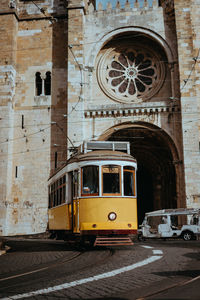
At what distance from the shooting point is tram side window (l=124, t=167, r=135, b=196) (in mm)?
9141

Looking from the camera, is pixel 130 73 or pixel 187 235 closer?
pixel 187 235

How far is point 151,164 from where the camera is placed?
76.8 feet

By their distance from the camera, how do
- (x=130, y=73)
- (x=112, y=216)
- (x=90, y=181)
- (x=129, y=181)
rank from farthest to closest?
(x=130, y=73) → (x=129, y=181) → (x=90, y=181) → (x=112, y=216)

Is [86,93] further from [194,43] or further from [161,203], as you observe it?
[161,203]

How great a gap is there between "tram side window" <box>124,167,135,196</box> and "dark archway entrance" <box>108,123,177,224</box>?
9.91 meters

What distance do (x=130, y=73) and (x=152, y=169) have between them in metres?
6.53

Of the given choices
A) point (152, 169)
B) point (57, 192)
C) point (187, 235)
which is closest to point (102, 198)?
point (57, 192)

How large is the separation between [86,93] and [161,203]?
27.5ft

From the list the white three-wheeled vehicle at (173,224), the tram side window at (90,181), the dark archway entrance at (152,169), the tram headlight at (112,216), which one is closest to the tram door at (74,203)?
the tram side window at (90,181)

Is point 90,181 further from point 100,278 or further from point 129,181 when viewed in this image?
point 100,278

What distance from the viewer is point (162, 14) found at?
1944cm

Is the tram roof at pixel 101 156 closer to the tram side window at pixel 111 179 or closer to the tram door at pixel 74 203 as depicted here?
the tram side window at pixel 111 179

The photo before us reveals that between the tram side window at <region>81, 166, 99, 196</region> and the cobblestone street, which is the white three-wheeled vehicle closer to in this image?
the tram side window at <region>81, 166, 99, 196</region>

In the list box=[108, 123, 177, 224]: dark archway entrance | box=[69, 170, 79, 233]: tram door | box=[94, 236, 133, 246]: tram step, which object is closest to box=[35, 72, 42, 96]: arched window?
box=[108, 123, 177, 224]: dark archway entrance
